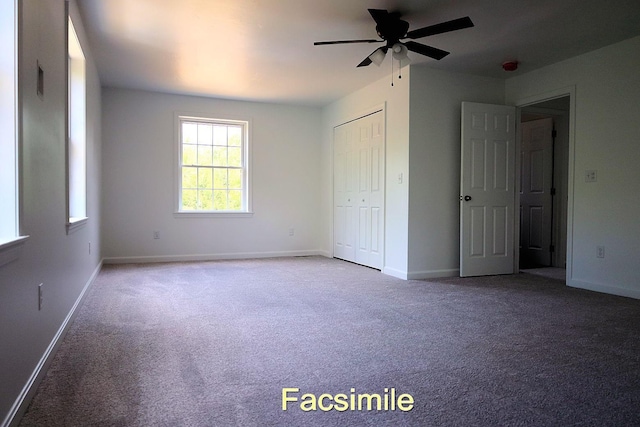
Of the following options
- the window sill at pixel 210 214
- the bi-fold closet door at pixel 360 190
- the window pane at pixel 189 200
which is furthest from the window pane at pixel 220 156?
the bi-fold closet door at pixel 360 190

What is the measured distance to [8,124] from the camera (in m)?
1.59

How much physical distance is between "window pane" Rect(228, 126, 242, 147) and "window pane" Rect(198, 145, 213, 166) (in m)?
0.35

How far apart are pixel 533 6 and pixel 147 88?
471cm

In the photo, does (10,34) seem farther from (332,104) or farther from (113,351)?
(332,104)

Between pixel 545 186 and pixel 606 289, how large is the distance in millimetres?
2267

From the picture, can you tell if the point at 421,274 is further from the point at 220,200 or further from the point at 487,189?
the point at 220,200

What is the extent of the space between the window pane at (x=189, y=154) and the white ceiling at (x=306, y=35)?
43.7 inches

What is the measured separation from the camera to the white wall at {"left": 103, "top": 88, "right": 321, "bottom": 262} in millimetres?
Answer: 5695

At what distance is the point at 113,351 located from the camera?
2.30 metres

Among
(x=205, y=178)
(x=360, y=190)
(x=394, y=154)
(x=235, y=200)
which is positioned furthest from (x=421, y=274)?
(x=205, y=178)

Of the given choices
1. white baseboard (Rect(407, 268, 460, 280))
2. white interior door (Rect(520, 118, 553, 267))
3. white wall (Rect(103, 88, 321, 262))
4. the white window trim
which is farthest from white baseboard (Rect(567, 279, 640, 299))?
the white window trim

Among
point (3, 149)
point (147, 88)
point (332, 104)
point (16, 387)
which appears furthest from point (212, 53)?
point (16, 387)

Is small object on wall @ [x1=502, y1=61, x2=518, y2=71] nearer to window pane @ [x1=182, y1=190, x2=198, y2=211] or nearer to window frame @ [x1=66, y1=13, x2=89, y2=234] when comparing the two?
window frame @ [x1=66, y1=13, x2=89, y2=234]

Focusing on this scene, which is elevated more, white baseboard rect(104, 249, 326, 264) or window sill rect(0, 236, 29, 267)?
window sill rect(0, 236, 29, 267)
